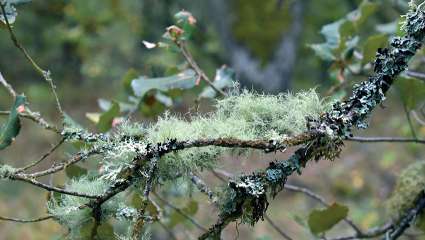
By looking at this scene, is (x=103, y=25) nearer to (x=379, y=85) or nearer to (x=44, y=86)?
(x=44, y=86)

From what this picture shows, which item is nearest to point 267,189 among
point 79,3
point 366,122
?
point 366,122

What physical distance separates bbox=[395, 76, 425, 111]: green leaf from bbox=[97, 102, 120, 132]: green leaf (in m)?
0.42

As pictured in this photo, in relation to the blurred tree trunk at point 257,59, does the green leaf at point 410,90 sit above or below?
below

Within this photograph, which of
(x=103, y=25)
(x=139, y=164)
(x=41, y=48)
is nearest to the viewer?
(x=139, y=164)

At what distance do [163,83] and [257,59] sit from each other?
5.60 m

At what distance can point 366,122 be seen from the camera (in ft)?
1.96

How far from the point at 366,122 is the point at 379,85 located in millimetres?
41

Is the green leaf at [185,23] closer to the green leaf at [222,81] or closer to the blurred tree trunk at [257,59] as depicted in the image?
the green leaf at [222,81]

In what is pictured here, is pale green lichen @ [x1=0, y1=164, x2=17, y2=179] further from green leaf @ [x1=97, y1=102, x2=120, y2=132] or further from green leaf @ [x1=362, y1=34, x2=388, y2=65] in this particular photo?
green leaf @ [x1=362, y1=34, x2=388, y2=65]

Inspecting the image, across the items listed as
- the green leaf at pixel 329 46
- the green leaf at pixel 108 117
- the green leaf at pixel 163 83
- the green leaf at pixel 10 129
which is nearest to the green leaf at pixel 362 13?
the green leaf at pixel 329 46

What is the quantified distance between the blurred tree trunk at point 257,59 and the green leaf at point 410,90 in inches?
203

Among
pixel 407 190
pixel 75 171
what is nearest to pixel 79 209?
pixel 75 171

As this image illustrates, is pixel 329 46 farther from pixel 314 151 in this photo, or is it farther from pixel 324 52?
pixel 314 151

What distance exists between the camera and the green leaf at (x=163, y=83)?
94 centimetres
